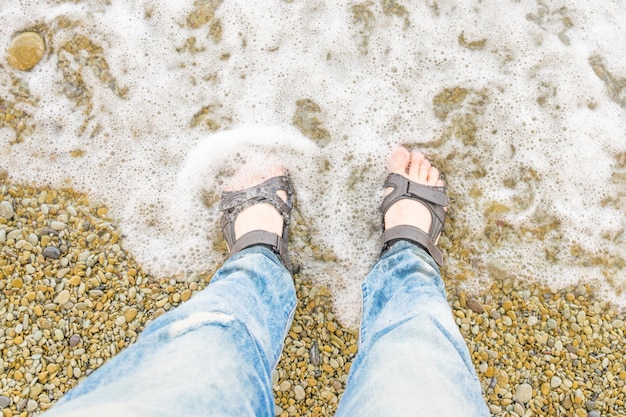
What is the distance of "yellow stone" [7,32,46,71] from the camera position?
2.29 meters

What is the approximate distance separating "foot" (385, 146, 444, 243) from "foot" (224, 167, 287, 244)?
1.60ft

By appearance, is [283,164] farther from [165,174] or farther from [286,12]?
[286,12]

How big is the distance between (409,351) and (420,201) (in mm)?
921

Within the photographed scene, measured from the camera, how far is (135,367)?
119 centimetres

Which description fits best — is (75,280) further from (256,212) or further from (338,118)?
(338,118)

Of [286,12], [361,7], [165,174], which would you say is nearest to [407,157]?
[361,7]

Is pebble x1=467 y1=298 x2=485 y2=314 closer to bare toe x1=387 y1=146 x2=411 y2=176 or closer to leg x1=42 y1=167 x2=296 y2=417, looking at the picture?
bare toe x1=387 y1=146 x2=411 y2=176

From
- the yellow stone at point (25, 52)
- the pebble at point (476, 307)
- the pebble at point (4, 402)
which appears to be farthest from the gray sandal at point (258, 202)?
the yellow stone at point (25, 52)

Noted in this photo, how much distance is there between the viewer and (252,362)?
4.46 feet

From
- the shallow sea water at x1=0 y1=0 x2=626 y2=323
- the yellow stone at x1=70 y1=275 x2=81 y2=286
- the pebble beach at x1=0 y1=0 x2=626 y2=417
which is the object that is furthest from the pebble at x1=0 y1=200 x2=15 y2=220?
the yellow stone at x1=70 y1=275 x2=81 y2=286

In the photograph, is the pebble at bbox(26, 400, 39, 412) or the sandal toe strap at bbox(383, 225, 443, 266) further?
the sandal toe strap at bbox(383, 225, 443, 266)

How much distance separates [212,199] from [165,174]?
0.25 metres

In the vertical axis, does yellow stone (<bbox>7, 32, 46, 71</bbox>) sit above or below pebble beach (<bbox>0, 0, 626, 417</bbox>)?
above

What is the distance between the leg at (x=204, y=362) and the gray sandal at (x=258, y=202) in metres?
0.21
